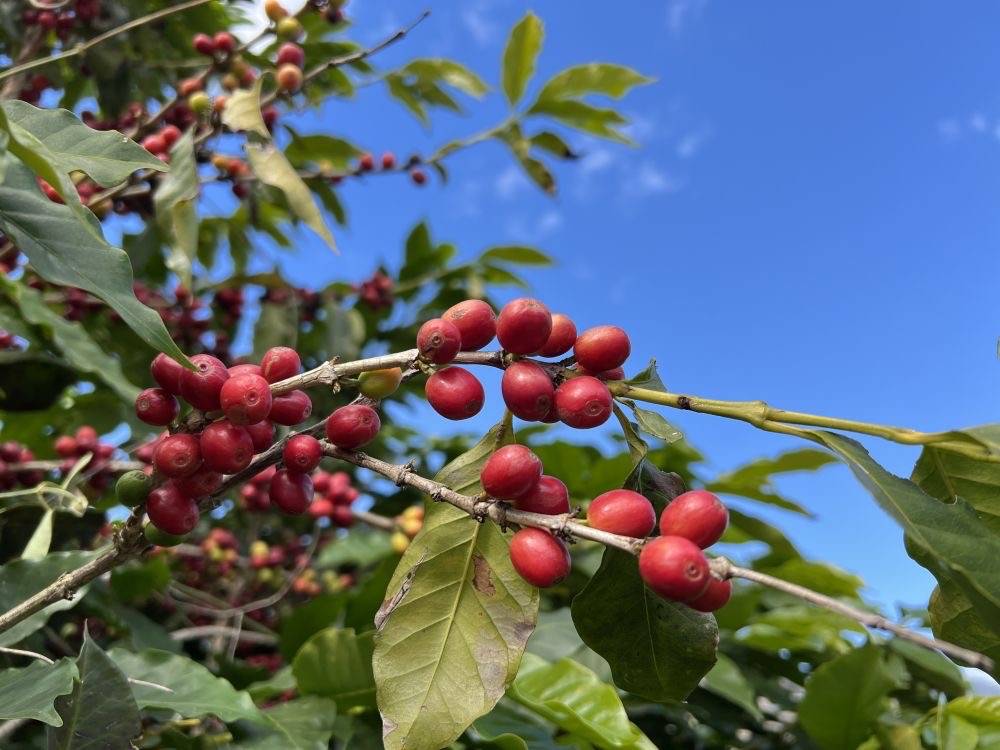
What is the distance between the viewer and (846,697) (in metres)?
1.45

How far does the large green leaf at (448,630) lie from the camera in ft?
2.41

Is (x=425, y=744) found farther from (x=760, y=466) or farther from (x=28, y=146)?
(x=760, y=466)

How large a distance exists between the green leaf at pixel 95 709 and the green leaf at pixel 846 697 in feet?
3.89

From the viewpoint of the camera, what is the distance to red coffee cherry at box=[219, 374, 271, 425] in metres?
0.72

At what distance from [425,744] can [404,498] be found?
1704mm

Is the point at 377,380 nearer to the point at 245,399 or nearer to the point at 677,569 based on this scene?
the point at 245,399

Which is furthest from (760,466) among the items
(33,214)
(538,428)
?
→ (33,214)

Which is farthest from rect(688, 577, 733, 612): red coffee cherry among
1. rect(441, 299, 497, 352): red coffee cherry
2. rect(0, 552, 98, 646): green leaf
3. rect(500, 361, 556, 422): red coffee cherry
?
rect(0, 552, 98, 646): green leaf

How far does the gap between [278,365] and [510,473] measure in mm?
288

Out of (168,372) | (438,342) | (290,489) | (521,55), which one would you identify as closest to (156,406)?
(168,372)

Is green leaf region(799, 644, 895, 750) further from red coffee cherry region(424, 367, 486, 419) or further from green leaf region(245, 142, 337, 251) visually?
green leaf region(245, 142, 337, 251)

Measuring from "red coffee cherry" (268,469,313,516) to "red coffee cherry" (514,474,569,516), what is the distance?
0.78 feet

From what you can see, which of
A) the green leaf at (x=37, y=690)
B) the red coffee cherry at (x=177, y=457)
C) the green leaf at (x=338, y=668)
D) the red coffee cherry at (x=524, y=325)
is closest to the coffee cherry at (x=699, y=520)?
the red coffee cherry at (x=524, y=325)

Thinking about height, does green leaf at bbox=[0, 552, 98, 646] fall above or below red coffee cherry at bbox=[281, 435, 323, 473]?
A: below
